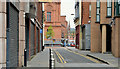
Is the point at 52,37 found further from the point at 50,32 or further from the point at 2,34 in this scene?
the point at 2,34

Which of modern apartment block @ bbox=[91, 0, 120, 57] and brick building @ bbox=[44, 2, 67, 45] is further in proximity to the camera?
brick building @ bbox=[44, 2, 67, 45]

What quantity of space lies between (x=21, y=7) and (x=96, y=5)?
22.8 m

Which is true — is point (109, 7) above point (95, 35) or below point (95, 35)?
above

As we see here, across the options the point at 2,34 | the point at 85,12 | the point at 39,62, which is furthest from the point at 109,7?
the point at 2,34

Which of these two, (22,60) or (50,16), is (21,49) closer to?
(22,60)

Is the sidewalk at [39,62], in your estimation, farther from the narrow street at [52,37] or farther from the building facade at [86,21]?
the building facade at [86,21]

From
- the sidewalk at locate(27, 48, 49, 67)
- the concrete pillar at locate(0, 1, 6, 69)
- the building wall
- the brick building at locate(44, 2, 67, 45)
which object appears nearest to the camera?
the concrete pillar at locate(0, 1, 6, 69)

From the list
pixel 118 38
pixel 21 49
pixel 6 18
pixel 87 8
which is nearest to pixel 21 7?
pixel 21 49

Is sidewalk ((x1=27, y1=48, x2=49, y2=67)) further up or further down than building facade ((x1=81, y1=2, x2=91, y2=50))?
further down

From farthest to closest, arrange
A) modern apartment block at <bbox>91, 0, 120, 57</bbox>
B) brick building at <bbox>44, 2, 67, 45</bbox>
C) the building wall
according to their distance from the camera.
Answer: brick building at <bbox>44, 2, 67, 45</bbox>
the building wall
modern apartment block at <bbox>91, 0, 120, 57</bbox>

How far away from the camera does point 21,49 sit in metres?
13.9

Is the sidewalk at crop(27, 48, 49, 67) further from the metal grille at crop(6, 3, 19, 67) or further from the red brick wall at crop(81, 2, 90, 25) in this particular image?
the red brick wall at crop(81, 2, 90, 25)

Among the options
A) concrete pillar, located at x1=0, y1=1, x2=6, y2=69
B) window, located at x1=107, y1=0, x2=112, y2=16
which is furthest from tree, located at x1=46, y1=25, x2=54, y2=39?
concrete pillar, located at x1=0, y1=1, x2=6, y2=69

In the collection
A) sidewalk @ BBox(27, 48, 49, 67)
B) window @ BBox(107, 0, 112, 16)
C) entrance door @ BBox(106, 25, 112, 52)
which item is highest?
window @ BBox(107, 0, 112, 16)
